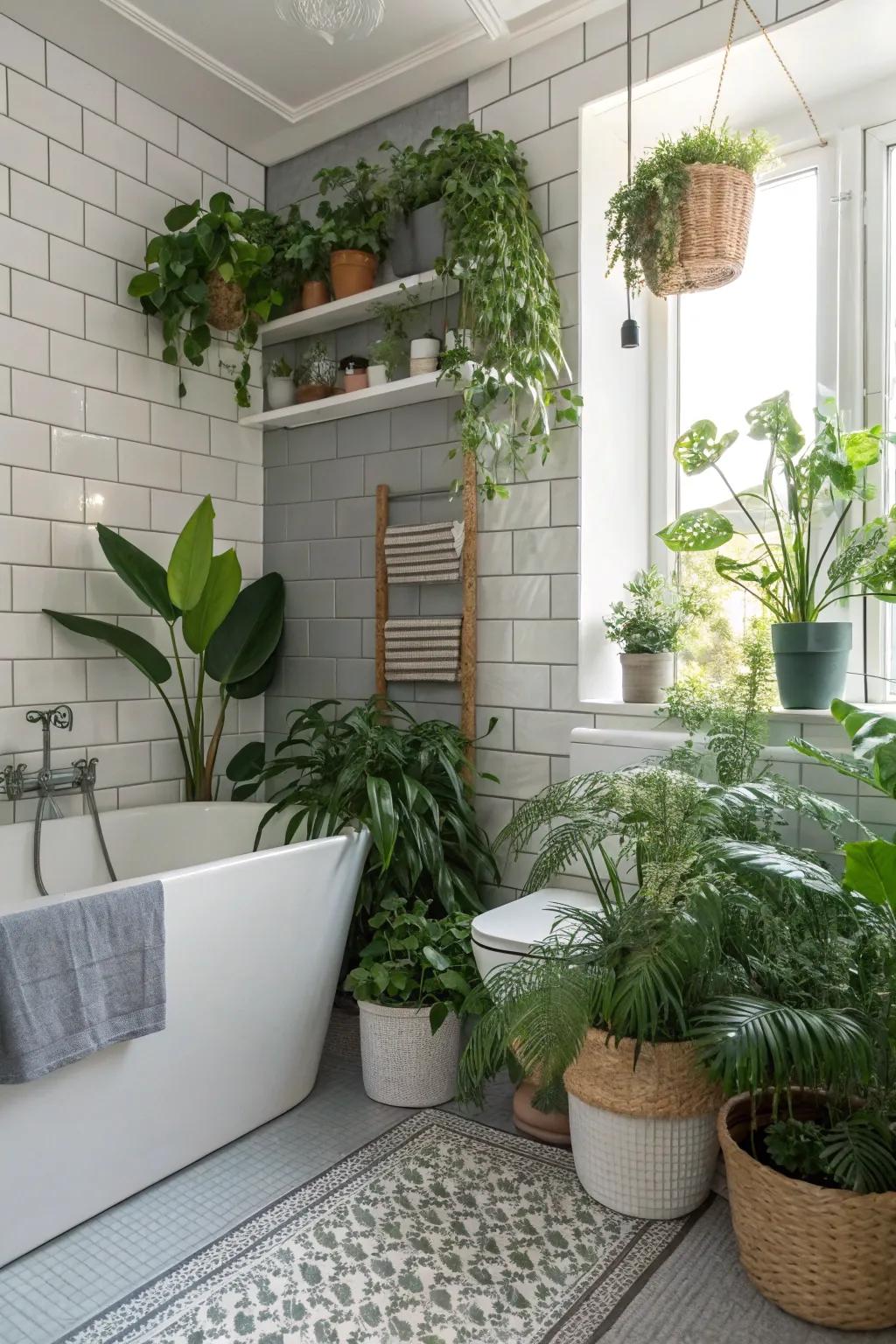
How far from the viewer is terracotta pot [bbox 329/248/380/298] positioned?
314cm

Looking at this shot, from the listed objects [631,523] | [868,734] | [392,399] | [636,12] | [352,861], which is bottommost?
[352,861]

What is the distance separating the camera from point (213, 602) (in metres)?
3.02

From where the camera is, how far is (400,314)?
10.3ft

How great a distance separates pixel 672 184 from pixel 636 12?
2.19 ft

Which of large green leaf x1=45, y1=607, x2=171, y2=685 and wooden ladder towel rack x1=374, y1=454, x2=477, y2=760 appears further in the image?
wooden ladder towel rack x1=374, y1=454, x2=477, y2=760

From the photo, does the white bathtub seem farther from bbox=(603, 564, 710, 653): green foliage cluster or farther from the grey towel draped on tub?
bbox=(603, 564, 710, 653): green foliage cluster

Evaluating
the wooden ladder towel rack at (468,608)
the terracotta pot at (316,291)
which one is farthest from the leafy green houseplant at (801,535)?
the terracotta pot at (316,291)

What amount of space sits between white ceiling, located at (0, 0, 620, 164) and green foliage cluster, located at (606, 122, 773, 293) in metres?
0.62

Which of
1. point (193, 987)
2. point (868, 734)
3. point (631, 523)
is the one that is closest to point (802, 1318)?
point (868, 734)

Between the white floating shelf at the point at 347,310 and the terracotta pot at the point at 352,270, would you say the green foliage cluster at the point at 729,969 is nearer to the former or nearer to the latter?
the white floating shelf at the point at 347,310

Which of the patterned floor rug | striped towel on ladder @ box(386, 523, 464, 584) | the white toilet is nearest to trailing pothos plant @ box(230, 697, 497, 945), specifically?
the white toilet

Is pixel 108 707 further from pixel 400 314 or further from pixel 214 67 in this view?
pixel 214 67

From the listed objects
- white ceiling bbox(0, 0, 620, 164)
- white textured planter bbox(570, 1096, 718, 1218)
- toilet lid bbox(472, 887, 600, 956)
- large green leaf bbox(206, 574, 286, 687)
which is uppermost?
white ceiling bbox(0, 0, 620, 164)

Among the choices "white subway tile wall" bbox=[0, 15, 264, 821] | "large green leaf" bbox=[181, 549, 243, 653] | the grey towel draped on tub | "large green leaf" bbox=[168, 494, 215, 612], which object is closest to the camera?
the grey towel draped on tub
